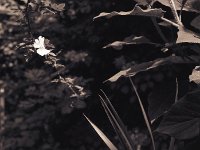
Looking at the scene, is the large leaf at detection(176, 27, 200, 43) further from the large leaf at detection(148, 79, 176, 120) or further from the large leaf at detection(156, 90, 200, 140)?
the large leaf at detection(148, 79, 176, 120)

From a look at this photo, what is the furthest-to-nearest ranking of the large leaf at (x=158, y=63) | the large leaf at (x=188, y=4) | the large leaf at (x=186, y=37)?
the large leaf at (x=188, y=4)
the large leaf at (x=158, y=63)
the large leaf at (x=186, y=37)

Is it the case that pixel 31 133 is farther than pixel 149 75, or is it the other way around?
pixel 31 133

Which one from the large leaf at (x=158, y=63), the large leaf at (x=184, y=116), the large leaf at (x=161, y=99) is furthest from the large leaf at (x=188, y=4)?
the large leaf at (x=184, y=116)

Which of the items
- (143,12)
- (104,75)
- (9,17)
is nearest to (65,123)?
(104,75)

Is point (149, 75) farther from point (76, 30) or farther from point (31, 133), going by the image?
point (31, 133)

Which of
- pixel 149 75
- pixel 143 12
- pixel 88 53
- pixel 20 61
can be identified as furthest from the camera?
pixel 20 61

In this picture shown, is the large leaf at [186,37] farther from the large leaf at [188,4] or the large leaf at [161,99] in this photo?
the large leaf at [161,99]
